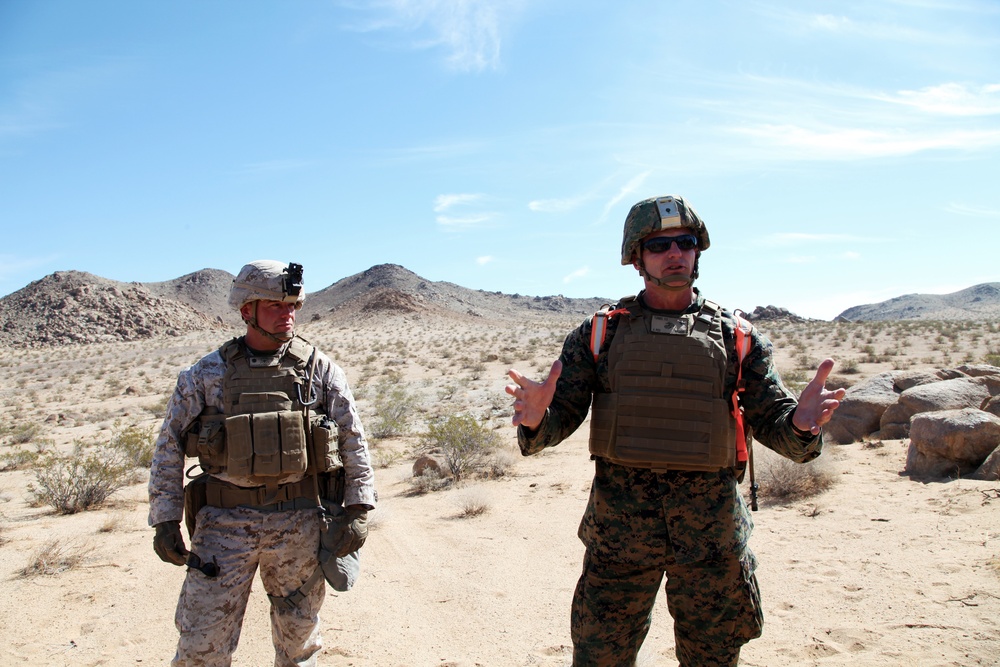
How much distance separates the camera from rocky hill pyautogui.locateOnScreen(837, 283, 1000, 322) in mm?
89125

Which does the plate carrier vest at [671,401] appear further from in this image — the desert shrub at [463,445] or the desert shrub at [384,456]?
the desert shrub at [384,456]

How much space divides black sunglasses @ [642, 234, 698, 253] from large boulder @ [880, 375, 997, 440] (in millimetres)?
8313

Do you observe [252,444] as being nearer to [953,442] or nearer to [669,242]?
[669,242]

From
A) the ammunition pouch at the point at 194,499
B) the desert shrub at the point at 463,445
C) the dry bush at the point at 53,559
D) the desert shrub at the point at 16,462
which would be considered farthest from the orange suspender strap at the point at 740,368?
the desert shrub at the point at 16,462

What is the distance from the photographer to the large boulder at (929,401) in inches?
364

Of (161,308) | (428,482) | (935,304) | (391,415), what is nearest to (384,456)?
(428,482)

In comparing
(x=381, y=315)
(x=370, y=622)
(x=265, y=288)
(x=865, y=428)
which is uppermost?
(x=381, y=315)

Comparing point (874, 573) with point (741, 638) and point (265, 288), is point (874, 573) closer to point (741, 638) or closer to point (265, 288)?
point (741, 638)

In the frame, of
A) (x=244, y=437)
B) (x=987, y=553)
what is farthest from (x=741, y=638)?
(x=987, y=553)

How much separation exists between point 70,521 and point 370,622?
4.55 m

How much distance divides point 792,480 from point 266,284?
6.23 meters

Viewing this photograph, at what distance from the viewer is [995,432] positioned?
7105 millimetres

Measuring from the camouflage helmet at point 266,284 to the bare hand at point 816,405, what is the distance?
2.16 meters

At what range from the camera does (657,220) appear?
2674 mm
